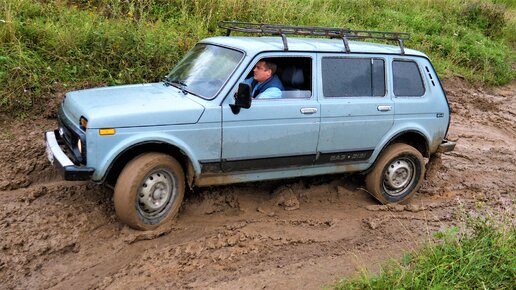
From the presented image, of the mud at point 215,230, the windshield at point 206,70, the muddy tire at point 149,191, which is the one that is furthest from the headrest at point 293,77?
the muddy tire at point 149,191

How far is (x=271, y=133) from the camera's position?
5.22 meters

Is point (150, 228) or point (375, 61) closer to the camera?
point (150, 228)

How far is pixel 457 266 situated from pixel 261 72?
8.76 ft

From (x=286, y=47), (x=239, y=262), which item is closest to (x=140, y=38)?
(x=286, y=47)

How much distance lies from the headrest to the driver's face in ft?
0.67

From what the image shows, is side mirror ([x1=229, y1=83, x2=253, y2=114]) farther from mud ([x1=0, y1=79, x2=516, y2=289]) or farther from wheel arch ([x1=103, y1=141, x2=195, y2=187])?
mud ([x1=0, y1=79, x2=516, y2=289])

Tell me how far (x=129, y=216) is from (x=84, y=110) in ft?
3.48

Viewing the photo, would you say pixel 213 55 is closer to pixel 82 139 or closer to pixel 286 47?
pixel 286 47

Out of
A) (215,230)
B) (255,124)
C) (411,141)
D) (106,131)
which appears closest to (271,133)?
(255,124)

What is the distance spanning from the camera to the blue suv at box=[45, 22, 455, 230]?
463cm

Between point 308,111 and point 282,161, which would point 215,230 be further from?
point 308,111

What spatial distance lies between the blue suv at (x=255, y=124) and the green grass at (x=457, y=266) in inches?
65.1

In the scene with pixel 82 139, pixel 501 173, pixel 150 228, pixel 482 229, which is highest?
pixel 82 139

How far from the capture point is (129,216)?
4.67 m
